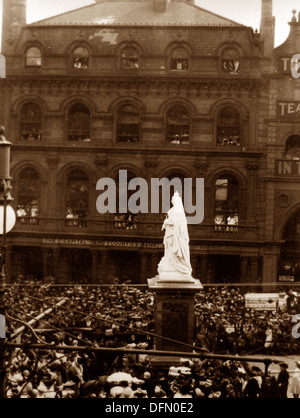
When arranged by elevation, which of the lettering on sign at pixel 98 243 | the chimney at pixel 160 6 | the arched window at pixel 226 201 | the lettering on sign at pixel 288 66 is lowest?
the lettering on sign at pixel 98 243

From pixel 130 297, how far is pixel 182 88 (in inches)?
486

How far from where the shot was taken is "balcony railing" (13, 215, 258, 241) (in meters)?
37.5

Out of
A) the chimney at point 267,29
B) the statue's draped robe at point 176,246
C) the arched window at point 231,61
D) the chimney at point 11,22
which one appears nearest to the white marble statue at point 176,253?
the statue's draped robe at point 176,246

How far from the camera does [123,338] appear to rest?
77.6 ft

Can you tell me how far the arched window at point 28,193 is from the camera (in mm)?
38750

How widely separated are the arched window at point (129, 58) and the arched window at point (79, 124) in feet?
9.71

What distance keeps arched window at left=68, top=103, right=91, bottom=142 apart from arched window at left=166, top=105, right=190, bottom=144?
3.99 metres

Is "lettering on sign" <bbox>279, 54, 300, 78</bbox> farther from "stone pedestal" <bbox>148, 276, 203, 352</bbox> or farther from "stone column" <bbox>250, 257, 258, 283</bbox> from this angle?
"stone pedestal" <bbox>148, 276, 203, 352</bbox>

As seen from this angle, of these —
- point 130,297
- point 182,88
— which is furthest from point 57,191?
point 130,297

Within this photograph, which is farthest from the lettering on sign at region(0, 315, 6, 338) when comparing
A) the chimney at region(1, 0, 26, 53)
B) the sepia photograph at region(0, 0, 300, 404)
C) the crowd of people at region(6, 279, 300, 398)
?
the chimney at region(1, 0, 26, 53)

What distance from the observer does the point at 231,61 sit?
37.9 metres

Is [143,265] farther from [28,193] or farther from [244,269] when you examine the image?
[28,193]

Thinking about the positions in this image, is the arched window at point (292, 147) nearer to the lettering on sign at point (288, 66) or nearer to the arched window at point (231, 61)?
the lettering on sign at point (288, 66)

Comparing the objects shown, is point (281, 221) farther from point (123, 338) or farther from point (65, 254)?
point (123, 338)
